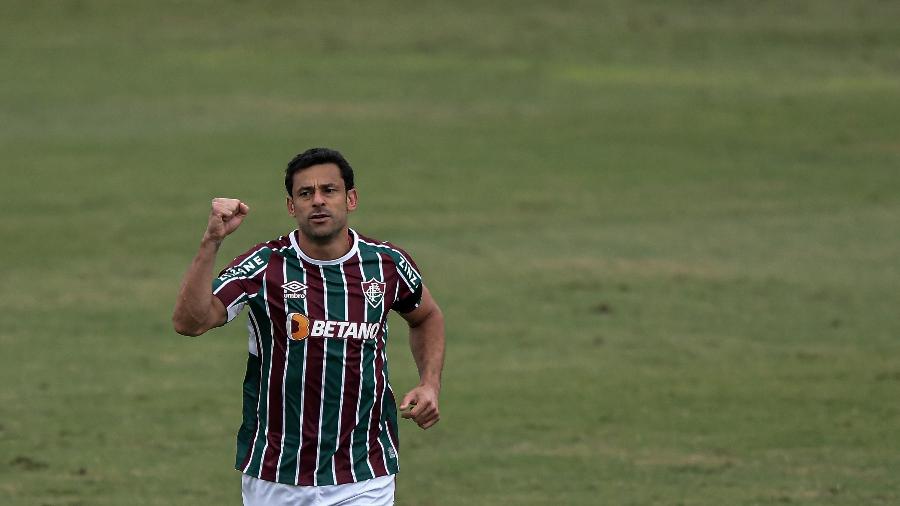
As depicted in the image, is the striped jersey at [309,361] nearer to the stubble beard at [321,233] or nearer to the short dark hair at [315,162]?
the stubble beard at [321,233]

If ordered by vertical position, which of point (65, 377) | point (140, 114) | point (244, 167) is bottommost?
point (65, 377)

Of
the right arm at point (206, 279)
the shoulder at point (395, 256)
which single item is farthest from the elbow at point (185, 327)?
the shoulder at point (395, 256)

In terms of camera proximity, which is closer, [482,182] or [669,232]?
[669,232]

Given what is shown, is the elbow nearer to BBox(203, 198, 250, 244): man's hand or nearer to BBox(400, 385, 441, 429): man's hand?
BBox(203, 198, 250, 244): man's hand

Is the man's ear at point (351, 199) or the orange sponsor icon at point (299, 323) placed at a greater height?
the man's ear at point (351, 199)

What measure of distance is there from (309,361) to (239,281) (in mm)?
422

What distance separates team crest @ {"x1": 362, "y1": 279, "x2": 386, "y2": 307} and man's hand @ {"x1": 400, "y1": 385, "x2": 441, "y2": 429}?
41 centimetres

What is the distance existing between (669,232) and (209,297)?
623 inches

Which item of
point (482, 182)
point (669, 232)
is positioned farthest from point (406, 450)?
point (482, 182)

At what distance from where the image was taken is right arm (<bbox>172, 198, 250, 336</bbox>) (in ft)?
21.7

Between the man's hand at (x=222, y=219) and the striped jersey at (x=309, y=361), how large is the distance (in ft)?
1.33

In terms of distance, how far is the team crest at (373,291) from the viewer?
7164 mm

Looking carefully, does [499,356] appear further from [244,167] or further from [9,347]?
[244,167]

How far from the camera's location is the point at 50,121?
3080cm
